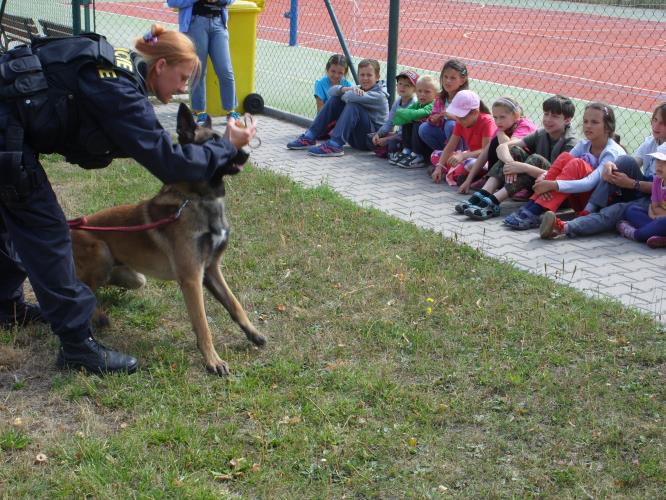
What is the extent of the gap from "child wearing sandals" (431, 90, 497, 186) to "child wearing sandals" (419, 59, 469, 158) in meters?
A: 0.18

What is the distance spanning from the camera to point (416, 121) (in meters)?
8.73

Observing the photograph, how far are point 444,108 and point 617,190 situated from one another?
232 cm

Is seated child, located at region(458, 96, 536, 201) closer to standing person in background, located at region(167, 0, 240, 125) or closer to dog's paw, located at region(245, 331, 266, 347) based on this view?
standing person in background, located at region(167, 0, 240, 125)

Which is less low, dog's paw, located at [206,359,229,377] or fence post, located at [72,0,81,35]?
fence post, located at [72,0,81,35]

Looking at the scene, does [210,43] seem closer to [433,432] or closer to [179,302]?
[179,302]

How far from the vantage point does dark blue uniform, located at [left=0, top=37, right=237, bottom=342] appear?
388 cm

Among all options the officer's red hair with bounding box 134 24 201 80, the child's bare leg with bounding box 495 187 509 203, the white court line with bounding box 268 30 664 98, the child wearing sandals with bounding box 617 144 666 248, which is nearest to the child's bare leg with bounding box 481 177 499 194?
the child's bare leg with bounding box 495 187 509 203

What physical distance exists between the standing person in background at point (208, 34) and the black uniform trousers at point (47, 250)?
18.6ft

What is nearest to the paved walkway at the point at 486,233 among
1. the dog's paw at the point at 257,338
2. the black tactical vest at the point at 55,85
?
the dog's paw at the point at 257,338

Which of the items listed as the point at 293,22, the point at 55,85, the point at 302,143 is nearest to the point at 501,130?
the point at 302,143

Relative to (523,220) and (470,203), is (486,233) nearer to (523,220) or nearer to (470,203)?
(523,220)

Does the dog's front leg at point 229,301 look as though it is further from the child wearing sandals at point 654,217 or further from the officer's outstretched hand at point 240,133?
the child wearing sandals at point 654,217

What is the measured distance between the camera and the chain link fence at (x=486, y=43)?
42.9 ft

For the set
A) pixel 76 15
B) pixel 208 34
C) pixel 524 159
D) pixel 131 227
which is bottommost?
pixel 524 159
